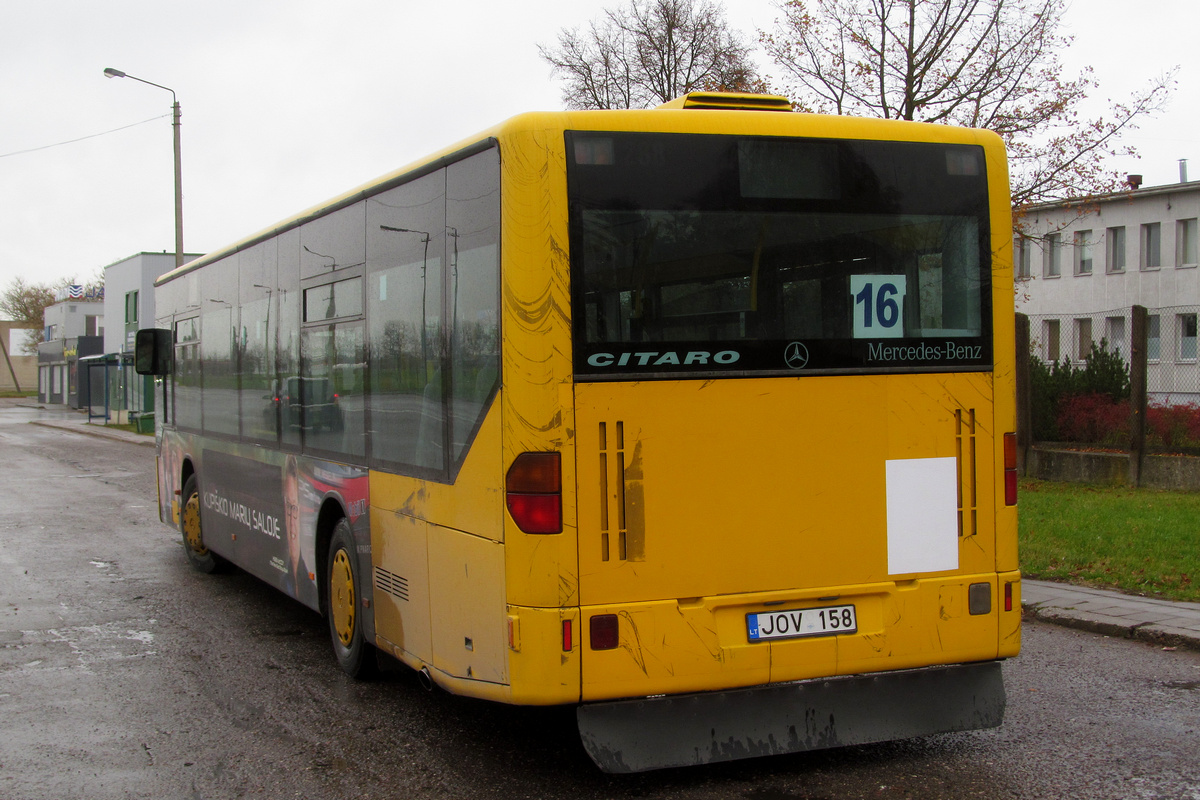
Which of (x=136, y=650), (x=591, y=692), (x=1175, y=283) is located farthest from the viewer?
(x=1175, y=283)

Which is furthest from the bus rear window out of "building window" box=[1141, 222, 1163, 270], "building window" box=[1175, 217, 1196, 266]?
"building window" box=[1141, 222, 1163, 270]

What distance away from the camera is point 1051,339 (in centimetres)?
1683

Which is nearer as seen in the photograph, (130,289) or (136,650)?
(136,650)

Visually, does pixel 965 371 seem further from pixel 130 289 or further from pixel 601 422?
pixel 130 289

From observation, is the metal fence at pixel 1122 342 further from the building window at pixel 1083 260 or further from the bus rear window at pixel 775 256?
the building window at pixel 1083 260

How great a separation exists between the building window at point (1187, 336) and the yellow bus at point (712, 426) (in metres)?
13.2

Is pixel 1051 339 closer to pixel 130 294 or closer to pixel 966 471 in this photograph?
pixel 966 471

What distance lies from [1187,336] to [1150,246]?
91.1 feet

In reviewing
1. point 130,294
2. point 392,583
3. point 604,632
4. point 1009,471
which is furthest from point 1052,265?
point 604,632

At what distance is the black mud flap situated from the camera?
471 cm

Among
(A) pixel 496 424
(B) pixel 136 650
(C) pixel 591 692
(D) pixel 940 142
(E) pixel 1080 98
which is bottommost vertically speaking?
(B) pixel 136 650

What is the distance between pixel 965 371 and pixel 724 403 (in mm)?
1213

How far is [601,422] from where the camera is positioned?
4.68 m

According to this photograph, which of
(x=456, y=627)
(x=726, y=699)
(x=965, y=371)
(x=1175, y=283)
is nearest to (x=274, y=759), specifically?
(x=456, y=627)
